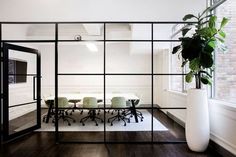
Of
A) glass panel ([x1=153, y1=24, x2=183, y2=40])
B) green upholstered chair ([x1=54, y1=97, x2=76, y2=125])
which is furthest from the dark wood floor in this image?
glass panel ([x1=153, y1=24, x2=183, y2=40])

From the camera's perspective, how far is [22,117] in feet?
16.7

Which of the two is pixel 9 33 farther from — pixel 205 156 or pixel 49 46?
pixel 205 156

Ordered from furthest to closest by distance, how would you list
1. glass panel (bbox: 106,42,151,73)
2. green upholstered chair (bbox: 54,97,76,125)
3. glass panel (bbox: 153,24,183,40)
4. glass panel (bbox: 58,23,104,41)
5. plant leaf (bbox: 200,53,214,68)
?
glass panel (bbox: 58,23,104,41)
green upholstered chair (bbox: 54,97,76,125)
glass panel (bbox: 106,42,151,73)
glass panel (bbox: 153,24,183,40)
plant leaf (bbox: 200,53,214,68)

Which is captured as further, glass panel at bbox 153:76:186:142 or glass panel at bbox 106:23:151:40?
glass panel at bbox 106:23:151:40

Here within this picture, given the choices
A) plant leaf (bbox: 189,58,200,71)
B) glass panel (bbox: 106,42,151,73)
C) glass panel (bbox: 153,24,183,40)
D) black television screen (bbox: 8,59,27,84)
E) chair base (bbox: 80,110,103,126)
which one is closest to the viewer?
plant leaf (bbox: 189,58,200,71)

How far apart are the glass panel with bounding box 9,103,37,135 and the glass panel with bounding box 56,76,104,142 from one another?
0.46 metres

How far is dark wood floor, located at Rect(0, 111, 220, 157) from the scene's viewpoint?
3.54 metres

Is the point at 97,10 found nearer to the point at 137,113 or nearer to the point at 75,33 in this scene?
the point at 75,33

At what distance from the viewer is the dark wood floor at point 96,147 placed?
3.54 m

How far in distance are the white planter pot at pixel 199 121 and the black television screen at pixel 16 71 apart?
3901 mm

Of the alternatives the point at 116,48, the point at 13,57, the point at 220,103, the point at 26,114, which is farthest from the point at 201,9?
the point at 26,114

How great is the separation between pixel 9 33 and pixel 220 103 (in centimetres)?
Result: 485

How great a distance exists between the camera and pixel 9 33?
486 cm

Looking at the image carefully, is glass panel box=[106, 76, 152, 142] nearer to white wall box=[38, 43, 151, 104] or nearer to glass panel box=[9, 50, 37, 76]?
white wall box=[38, 43, 151, 104]
